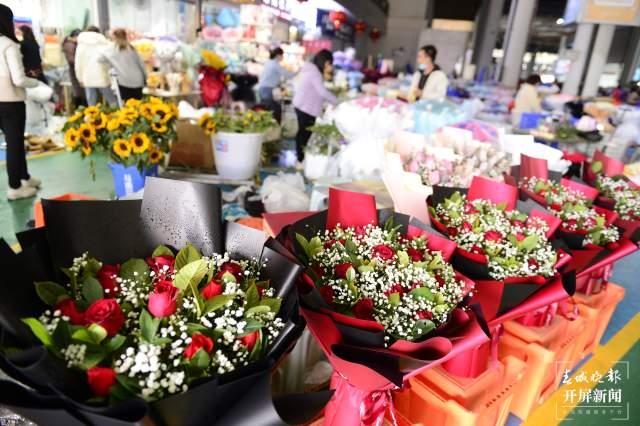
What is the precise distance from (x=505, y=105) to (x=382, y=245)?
29.2ft

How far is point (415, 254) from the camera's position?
131 cm

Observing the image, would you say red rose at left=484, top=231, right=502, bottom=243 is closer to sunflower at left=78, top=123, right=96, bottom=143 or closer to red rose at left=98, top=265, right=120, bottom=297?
red rose at left=98, top=265, right=120, bottom=297

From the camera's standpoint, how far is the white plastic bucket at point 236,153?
14.8 ft

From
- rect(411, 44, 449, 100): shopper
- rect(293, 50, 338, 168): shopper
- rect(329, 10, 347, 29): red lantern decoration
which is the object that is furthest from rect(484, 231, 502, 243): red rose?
rect(329, 10, 347, 29): red lantern decoration

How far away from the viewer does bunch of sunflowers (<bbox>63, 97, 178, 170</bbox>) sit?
325cm

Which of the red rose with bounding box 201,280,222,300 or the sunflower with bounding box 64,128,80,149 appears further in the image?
the sunflower with bounding box 64,128,80,149

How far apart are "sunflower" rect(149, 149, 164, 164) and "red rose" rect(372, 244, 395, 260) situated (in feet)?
8.73

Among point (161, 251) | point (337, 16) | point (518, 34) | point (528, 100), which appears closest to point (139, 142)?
point (161, 251)

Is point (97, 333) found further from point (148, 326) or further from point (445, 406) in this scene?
point (445, 406)

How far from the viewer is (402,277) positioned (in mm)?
1177

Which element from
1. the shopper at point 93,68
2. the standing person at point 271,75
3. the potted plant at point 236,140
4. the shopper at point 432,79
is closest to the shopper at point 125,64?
the shopper at point 93,68

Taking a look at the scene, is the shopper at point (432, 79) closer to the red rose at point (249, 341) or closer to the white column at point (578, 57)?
the red rose at point (249, 341)

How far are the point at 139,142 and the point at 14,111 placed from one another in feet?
4.23

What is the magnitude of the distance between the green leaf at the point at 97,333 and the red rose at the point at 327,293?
1.70 ft
